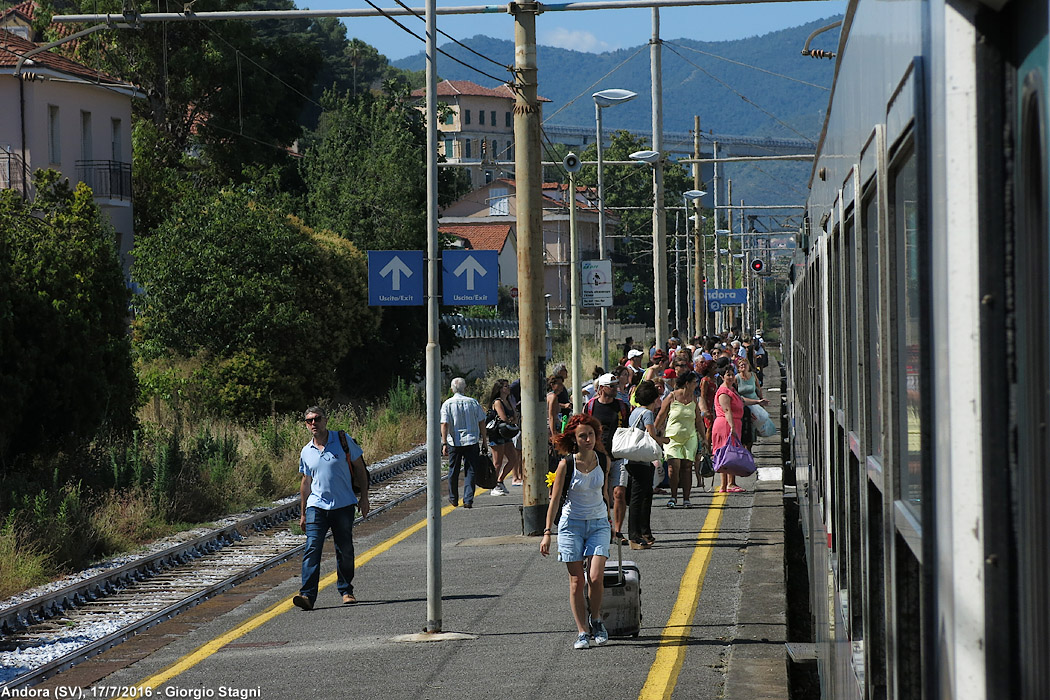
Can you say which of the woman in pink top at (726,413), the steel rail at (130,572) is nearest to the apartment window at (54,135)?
the steel rail at (130,572)

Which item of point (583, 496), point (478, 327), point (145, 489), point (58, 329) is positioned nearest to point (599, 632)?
point (583, 496)

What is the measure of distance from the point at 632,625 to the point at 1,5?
6307 cm

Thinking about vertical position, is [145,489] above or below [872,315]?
below

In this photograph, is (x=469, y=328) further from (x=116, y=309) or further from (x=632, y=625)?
(x=632, y=625)

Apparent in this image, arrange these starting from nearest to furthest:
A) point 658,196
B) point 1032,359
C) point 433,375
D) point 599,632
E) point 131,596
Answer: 1. point 1032,359
2. point 599,632
3. point 433,375
4. point 131,596
5. point 658,196

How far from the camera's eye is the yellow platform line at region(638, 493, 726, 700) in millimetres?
9172

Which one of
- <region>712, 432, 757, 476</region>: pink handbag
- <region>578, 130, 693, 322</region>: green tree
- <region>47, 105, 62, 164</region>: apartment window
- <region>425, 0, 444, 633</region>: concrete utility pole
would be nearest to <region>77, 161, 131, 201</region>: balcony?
<region>47, 105, 62, 164</region>: apartment window

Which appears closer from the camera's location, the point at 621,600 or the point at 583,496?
the point at 583,496

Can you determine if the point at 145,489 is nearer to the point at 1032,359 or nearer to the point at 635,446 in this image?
the point at 635,446

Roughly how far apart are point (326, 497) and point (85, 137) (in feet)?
95.1

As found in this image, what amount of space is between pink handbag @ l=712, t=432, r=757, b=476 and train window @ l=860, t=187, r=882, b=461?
45.5 ft

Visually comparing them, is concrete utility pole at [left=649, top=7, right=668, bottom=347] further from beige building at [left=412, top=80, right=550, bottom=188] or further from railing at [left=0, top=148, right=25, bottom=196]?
beige building at [left=412, top=80, right=550, bottom=188]

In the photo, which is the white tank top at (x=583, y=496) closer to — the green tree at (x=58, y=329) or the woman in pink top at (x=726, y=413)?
the woman in pink top at (x=726, y=413)

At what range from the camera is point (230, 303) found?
2903cm
